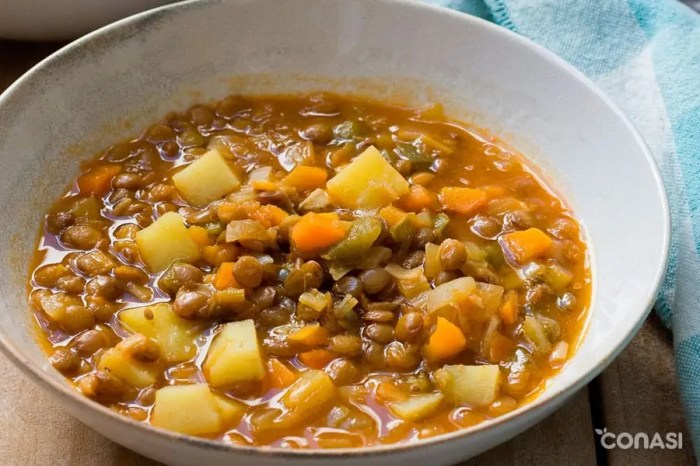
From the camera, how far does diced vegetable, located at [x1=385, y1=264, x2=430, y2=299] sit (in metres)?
3.40

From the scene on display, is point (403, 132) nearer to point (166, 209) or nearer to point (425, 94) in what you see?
point (425, 94)

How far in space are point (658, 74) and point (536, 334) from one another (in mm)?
1699

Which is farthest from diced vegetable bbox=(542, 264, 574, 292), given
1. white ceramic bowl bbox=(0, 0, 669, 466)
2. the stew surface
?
white ceramic bowl bbox=(0, 0, 669, 466)

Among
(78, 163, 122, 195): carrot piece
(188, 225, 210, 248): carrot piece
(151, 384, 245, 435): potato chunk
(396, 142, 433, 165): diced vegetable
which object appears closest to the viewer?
(151, 384, 245, 435): potato chunk

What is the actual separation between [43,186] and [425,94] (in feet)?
6.08

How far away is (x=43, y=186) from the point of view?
148 inches

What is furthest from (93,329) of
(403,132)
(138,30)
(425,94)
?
(425,94)

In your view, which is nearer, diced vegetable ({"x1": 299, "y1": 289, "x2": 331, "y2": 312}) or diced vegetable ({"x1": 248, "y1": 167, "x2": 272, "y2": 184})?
diced vegetable ({"x1": 299, "y1": 289, "x2": 331, "y2": 312})

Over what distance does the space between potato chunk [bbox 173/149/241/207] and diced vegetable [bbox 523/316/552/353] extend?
1.37m

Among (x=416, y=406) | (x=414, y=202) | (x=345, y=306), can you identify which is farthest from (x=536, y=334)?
(x=414, y=202)

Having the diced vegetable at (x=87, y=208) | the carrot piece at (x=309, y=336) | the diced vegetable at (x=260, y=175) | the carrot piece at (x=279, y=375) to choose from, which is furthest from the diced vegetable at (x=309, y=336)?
the diced vegetable at (x=87, y=208)

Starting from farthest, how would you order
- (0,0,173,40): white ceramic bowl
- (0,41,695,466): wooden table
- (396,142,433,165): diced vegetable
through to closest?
1. (0,0,173,40): white ceramic bowl
2. (396,142,433,165): diced vegetable
3. (0,41,695,466): wooden table

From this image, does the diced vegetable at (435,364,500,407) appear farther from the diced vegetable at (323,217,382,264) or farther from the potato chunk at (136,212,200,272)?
the potato chunk at (136,212,200,272)

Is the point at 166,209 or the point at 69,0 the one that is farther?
the point at 69,0
